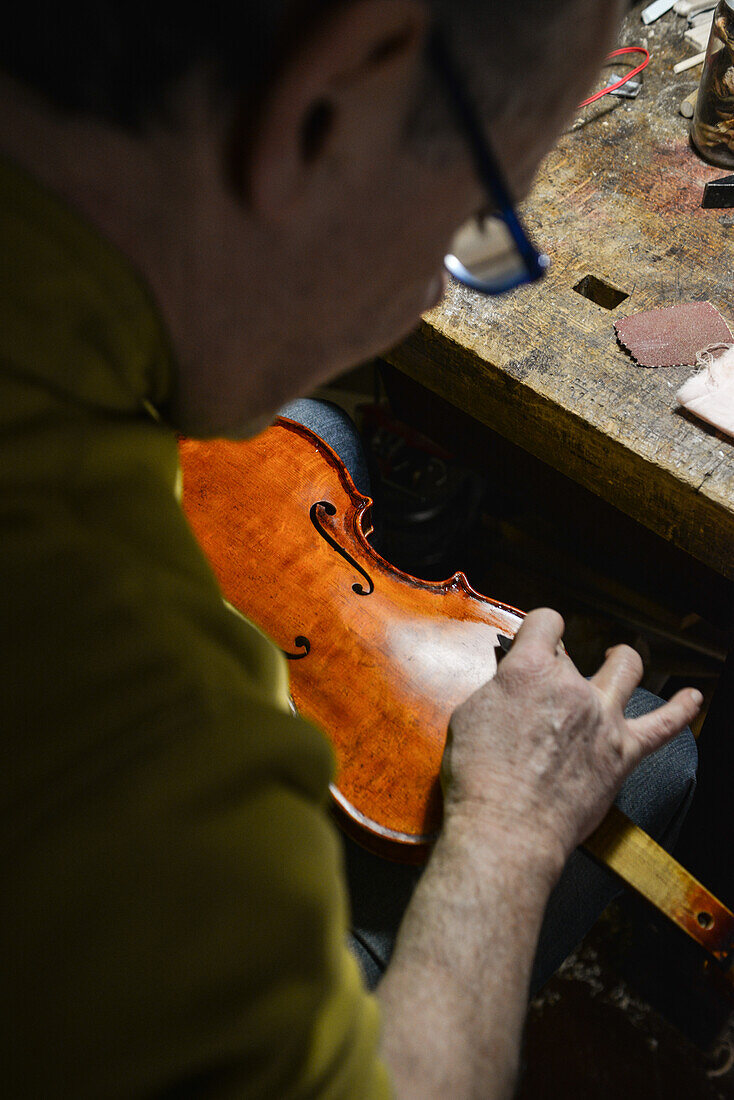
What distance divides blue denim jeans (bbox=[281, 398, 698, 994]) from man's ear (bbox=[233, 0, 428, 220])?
77 centimetres

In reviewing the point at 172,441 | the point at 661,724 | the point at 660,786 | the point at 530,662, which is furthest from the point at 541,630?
the point at 172,441

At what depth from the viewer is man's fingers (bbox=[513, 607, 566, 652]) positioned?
0.94 metres

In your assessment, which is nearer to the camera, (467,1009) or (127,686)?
(127,686)

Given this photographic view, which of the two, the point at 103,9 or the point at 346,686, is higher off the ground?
the point at 103,9

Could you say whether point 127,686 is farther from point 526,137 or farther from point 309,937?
point 526,137

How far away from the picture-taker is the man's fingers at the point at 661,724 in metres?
0.92

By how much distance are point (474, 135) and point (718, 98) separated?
1.09 m

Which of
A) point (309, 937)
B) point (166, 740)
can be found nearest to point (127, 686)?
point (166, 740)

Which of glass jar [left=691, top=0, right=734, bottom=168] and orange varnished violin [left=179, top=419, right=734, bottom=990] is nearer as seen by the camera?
orange varnished violin [left=179, top=419, right=734, bottom=990]

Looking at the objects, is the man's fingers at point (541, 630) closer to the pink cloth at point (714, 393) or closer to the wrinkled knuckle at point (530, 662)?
the wrinkled knuckle at point (530, 662)

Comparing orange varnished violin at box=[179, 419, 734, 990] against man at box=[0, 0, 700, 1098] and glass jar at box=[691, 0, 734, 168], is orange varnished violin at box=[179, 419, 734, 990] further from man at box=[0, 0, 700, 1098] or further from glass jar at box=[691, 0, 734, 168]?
glass jar at box=[691, 0, 734, 168]

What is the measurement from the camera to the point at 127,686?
44cm

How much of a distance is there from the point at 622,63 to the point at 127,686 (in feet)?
5.30

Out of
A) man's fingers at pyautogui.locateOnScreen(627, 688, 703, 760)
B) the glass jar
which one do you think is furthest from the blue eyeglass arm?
the glass jar
